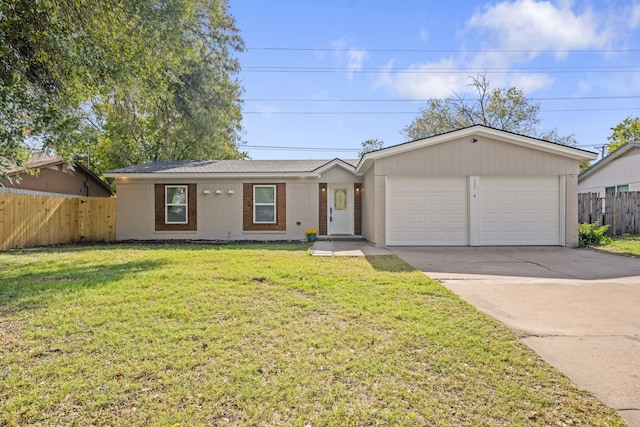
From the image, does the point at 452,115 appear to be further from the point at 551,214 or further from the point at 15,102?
the point at 15,102

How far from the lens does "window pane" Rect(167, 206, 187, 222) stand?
44.2ft

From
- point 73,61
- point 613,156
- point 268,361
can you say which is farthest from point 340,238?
point 613,156

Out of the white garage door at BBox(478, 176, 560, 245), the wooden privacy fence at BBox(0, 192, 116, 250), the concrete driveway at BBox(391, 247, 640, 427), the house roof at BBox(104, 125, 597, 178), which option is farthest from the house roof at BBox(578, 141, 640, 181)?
the wooden privacy fence at BBox(0, 192, 116, 250)

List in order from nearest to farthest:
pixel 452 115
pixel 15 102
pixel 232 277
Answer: pixel 15 102 → pixel 232 277 → pixel 452 115

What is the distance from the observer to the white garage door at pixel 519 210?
34.4 feet

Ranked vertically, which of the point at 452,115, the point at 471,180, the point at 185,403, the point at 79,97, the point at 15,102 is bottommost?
the point at 185,403

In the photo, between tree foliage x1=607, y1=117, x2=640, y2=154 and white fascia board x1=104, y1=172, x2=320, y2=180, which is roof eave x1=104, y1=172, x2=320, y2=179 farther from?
tree foliage x1=607, y1=117, x2=640, y2=154

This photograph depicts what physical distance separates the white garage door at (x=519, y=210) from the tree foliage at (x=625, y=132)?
28202 mm

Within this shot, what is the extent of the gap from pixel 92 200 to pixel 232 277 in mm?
11040

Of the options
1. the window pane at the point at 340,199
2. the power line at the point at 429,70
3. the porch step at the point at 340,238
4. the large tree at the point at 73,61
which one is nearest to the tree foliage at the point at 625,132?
the power line at the point at 429,70

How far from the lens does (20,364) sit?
2875mm

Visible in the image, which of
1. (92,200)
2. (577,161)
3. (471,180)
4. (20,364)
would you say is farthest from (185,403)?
(92,200)

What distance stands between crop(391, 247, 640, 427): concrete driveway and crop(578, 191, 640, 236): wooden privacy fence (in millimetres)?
5942

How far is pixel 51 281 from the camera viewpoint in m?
5.93
